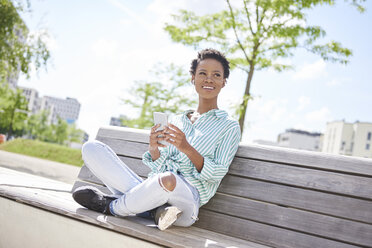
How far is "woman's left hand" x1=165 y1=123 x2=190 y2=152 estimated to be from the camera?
2.60 meters

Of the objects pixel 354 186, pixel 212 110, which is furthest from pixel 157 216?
pixel 354 186

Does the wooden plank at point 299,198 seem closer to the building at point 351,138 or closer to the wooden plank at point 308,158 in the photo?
the wooden plank at point 308,158

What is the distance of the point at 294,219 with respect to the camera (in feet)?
9.13

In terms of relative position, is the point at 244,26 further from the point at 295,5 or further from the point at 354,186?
the point at 354,186

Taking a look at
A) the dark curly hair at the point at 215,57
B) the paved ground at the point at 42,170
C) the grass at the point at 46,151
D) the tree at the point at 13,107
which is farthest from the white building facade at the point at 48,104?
the dark curly hair at the point at 215,57

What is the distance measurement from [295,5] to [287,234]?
886 centimetres

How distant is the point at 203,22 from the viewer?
1132cm

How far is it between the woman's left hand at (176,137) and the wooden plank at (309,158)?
2.40ft

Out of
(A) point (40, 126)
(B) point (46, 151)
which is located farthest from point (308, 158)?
(A) point (40, 126)

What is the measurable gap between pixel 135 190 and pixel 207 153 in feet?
2.41

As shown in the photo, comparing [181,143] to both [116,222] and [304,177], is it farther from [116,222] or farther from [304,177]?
[304,177]

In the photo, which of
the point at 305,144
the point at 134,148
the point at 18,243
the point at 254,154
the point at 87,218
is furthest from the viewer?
the point at 305,144

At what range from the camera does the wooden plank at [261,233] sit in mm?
2678

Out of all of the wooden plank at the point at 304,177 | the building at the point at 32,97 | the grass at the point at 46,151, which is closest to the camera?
the wooden plank at the point at 304,177
